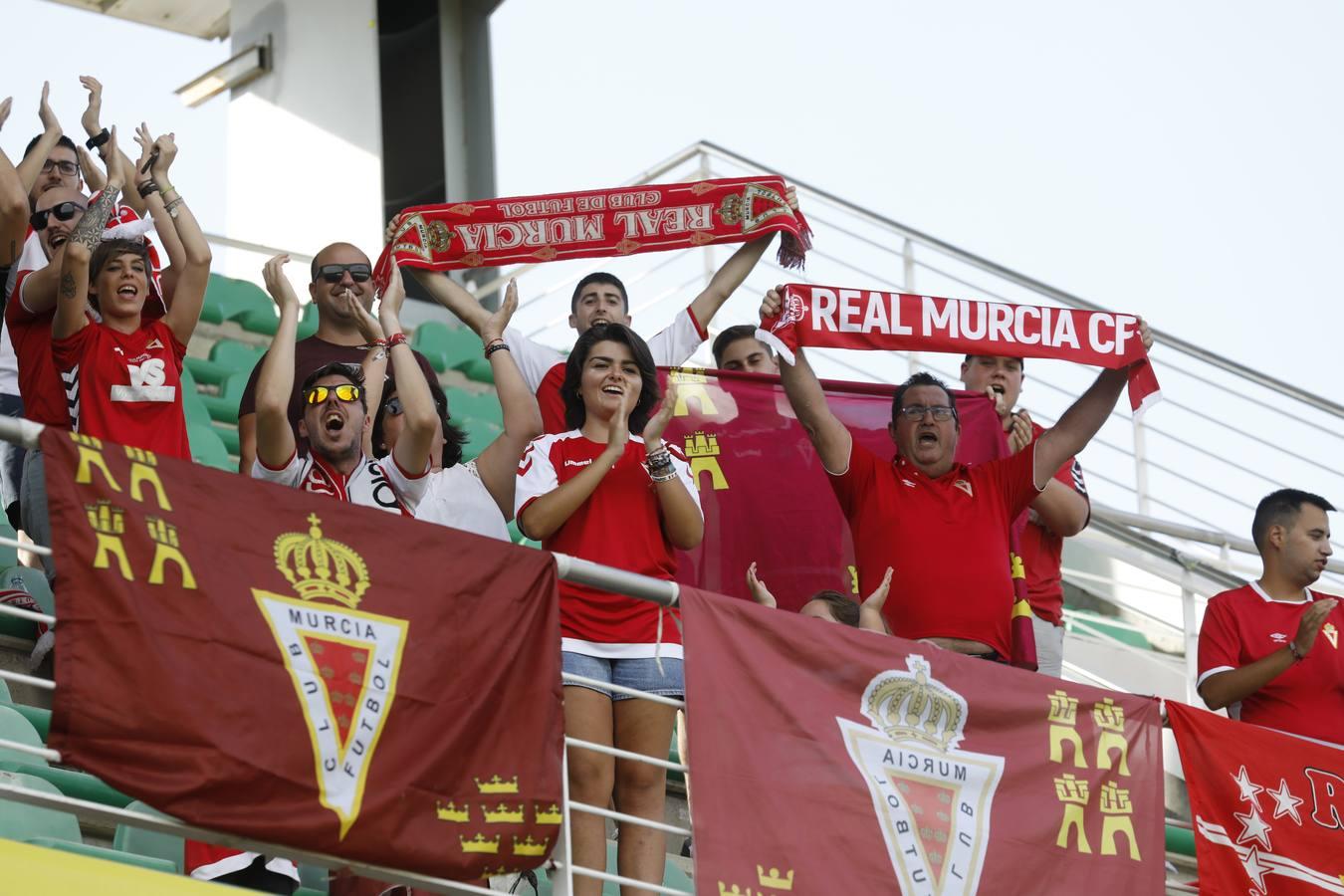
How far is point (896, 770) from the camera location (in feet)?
14.7

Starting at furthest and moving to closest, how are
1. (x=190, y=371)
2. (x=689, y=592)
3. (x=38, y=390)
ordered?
(x=190, y=371)
(x=38, y=390)
(x=689, y=592)

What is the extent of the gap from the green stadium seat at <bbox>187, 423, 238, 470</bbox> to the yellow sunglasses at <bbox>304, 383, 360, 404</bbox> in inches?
62.7

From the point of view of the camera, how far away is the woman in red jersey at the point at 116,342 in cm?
458

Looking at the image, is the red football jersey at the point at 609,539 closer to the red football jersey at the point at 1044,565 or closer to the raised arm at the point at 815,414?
the raised arm at the point at 815,414

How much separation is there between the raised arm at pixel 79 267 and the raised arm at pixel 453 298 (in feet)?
3.73

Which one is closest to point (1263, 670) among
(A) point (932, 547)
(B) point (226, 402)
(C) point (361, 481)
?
(A) point (932, 547)

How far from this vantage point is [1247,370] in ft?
27.7

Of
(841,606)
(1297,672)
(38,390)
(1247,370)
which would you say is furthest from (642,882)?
(1247,370)

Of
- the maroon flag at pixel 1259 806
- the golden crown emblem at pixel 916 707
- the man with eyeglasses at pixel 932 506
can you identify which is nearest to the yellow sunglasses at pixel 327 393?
the man with eyeglasses at pixel 932 506

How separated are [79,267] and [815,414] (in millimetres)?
1911

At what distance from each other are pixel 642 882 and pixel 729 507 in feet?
5.71

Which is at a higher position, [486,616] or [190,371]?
[190,371]

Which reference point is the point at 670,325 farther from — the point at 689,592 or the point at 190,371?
Answer: the point at 190,371

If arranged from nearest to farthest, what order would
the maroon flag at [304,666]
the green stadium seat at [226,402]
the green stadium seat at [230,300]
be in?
the maroon flag at [304,666]
the green stadium seat at [226,402]
the green stadium seat at [230,300]
